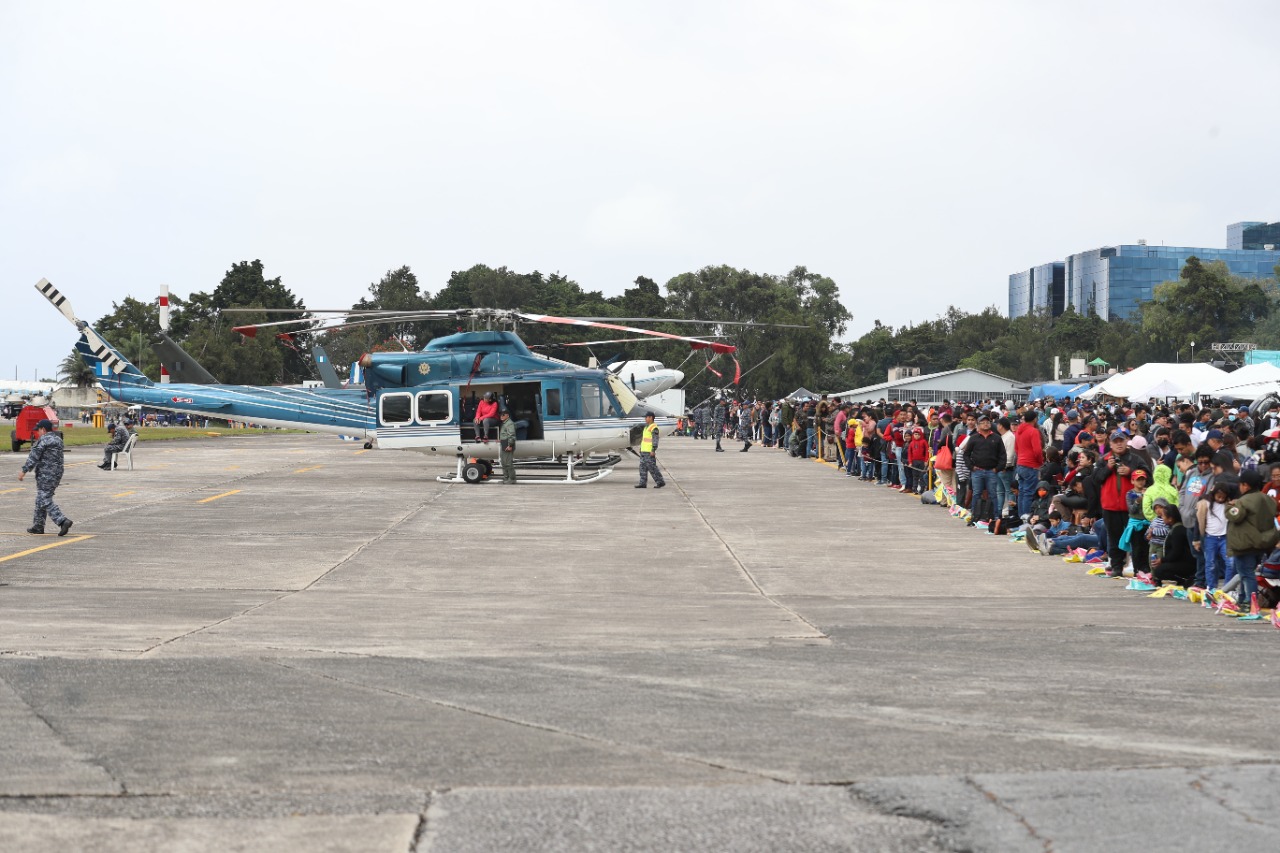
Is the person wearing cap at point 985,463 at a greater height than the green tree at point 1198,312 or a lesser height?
lesser

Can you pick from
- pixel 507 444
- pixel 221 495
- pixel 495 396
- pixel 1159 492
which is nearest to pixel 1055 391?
pixel 495 396

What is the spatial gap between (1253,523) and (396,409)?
21.3 metres

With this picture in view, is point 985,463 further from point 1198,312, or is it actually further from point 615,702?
point 1198,312

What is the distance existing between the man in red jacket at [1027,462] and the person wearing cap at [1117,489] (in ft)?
14.2

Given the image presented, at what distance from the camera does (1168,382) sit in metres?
39.8

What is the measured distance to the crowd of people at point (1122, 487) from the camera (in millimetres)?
12469

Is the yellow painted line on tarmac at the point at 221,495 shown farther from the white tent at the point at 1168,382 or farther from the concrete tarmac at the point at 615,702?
the white tent at the point at 1168,382

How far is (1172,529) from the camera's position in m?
14.0

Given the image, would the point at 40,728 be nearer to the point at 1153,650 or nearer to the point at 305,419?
the point at 1153,650

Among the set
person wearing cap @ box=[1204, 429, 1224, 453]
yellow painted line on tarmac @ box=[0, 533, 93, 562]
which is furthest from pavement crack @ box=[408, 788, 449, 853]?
yellow painted line on tarmac @ box=[0, 533, 93, 562]

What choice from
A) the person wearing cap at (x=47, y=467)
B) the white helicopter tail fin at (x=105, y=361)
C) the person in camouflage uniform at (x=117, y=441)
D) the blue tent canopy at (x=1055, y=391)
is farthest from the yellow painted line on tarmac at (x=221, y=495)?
the blue tent canopy at (x=1055, y=391)

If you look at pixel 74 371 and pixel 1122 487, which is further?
Answer: pixel 74 371

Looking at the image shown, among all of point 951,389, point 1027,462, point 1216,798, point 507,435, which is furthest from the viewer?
point 951,389

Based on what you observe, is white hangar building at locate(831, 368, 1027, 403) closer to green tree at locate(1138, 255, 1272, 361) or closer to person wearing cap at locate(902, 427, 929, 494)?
green tree at locate(1138, 255, 1272, 361)
